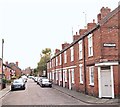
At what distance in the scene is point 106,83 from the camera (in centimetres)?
2036

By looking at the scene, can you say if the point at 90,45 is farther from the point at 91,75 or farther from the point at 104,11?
the point at 104,11

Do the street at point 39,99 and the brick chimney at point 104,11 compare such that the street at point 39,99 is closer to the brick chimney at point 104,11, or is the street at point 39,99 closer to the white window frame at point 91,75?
the white window frame at point 91,75

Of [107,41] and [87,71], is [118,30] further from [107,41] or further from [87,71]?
[87,71]

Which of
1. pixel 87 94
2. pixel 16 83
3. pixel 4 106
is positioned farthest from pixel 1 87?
pixel 4 106

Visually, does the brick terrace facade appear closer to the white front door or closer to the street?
the white front door

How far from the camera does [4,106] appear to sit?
16.5 m

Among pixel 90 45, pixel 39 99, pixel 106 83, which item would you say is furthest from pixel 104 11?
pixel 39 99

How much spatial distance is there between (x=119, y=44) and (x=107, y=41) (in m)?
1.05

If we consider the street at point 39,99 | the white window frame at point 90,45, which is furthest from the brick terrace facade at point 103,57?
the street at point 39,99

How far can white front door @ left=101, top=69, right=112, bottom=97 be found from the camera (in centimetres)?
2016

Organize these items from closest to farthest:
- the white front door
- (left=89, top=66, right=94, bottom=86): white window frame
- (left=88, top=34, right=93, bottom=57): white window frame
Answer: the white front door < (left=89, top=66, right=94, bottom=86): white window frame < (left=88, top=34, right=93, bottom=57): white window frame

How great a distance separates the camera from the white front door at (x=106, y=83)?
20.2 meters

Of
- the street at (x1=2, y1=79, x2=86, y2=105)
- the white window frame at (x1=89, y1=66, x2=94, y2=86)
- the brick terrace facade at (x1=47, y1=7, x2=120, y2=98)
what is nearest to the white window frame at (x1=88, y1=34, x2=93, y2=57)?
the brick terrace facade at (x1=47, y1=7, x2=120, y2=98)

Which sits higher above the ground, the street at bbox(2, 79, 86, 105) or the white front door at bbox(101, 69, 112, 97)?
the white front door at bbox(101, 69, 112, 97)
